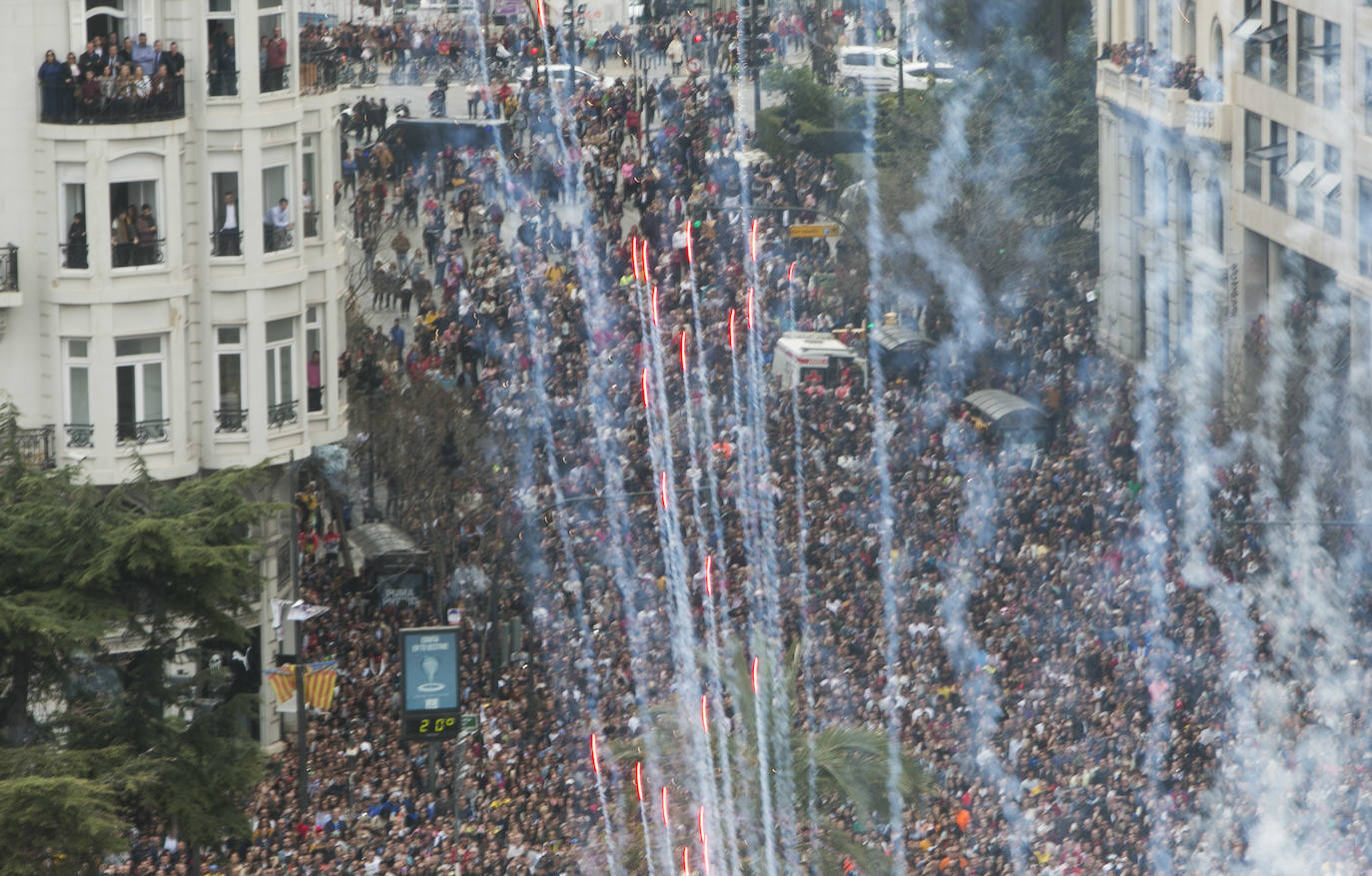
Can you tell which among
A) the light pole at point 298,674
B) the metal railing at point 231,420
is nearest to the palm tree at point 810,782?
the light pole at point 298,674

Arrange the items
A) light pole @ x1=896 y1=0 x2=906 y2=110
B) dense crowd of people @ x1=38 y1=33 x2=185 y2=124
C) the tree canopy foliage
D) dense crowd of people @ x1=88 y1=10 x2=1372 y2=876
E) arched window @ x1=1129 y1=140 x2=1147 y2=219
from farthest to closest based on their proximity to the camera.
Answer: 1. light pole @ x1=896 y1=0 x2=906 y2=110
2. arched window @ x1=1129 y1=140 x2=1147 y2=219
3. dense crowd of people @ x1=38 y1=33 x2=185 y2=124
4. dense crowd of people @ x1=88 y1=10 x2=1372 y2=876
5. the tree canopy foliage

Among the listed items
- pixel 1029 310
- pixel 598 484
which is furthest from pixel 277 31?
pixel 1029 310

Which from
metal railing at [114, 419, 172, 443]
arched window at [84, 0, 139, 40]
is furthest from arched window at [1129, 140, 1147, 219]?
arched window at [84, 0, 139, 40]

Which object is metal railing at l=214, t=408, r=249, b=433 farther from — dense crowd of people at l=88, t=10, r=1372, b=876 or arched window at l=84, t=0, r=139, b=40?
arched window at l=84, t=0, r=139, b=40

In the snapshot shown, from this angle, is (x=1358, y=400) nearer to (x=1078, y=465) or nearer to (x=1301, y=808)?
(x=1078, y=465)

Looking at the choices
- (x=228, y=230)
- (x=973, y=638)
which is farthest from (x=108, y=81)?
(x=973, y=638)

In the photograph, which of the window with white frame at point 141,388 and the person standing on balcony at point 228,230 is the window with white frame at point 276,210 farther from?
the window with white frame at point 141,388
